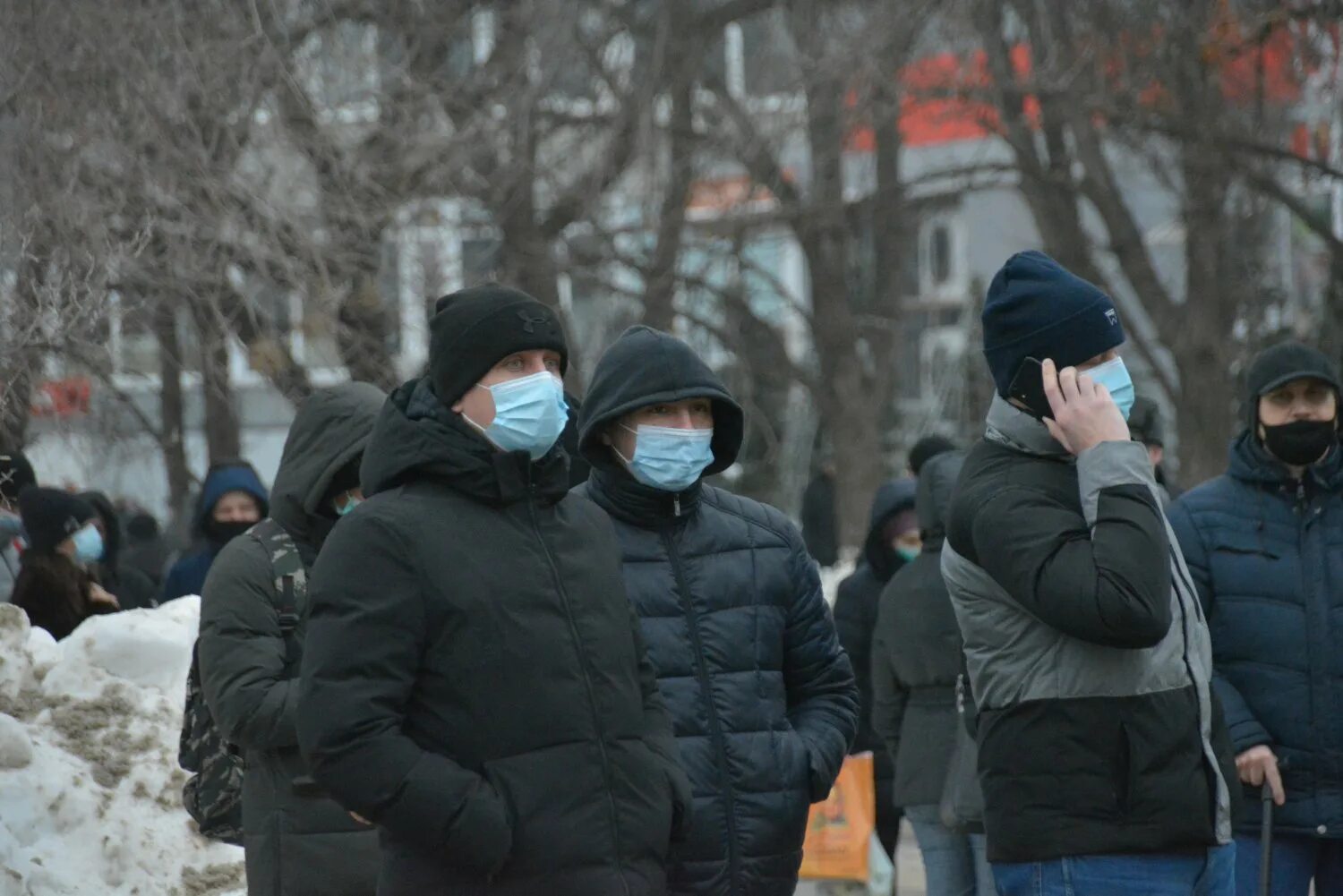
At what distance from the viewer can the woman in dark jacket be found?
22.7ft

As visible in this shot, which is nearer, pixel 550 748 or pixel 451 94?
pixel 550 748

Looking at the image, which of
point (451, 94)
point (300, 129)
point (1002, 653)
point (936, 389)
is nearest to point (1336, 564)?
point (1002, 653)

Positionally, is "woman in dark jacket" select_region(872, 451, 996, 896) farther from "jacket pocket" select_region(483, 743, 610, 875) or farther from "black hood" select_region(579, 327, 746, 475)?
"jacket pocket" select_region(483, 743, 610, 875)

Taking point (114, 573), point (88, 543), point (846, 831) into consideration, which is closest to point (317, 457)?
point (88, 543)

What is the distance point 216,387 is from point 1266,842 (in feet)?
23.0

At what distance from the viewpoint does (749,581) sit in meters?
4.44

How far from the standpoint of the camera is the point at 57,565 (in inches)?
327

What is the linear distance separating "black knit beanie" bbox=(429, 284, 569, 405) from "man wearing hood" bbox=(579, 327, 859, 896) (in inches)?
28.1

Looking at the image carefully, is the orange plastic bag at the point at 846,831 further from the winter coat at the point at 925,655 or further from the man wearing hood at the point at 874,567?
the winter coat at the point at 925,655

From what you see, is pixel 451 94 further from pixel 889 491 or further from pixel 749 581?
pixel 749 581


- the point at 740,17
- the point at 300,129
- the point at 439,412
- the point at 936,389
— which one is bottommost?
the point at 936,389

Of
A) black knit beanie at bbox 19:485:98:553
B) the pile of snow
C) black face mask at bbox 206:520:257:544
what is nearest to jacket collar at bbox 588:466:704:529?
the pile of snow

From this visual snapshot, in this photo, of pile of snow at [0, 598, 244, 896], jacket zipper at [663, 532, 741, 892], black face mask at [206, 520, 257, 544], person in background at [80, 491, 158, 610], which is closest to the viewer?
jacket zipper at [663, 532, 741, 892]

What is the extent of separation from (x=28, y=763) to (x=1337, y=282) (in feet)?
47.4
